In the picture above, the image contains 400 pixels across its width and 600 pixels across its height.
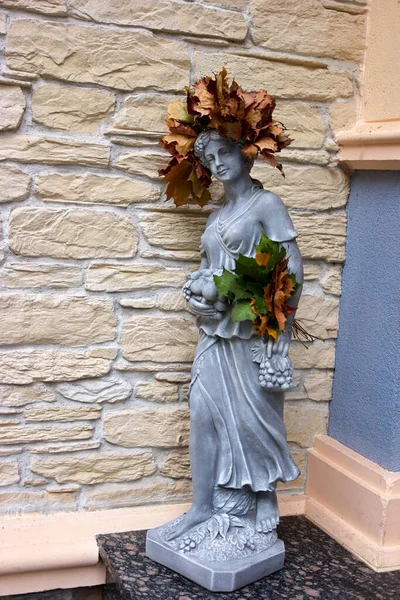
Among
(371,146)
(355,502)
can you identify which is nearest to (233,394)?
(355,502)

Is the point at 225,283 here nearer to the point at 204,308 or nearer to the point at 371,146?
the point at 204,308

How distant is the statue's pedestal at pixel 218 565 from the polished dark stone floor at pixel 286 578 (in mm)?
19

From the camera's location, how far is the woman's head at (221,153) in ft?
6.37

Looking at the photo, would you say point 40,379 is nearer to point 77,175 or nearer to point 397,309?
point 77,175

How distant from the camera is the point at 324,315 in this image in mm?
2449

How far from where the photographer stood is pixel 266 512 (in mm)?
2055

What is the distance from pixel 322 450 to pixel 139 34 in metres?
1.53

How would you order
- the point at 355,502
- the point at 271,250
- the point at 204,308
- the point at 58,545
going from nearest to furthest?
1. the point at 271,250
2. the point at 204,308
3. the point at 58,545
4. the point at 355,502

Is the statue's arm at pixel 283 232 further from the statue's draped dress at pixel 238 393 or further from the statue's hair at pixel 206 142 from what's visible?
the statue's hair at pixel 206 142

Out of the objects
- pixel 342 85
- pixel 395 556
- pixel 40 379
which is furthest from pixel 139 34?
pixel 395 556

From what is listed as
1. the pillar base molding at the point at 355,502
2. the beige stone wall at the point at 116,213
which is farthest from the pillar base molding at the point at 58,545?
the pillar base molding at the point at 355,502

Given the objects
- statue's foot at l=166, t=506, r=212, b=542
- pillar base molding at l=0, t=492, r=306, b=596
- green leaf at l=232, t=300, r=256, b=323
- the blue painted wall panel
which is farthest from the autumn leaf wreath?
pillar base molding at l=0, t=492, r=306, b=596

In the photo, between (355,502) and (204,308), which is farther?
(355,502)

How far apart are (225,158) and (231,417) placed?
739 mm
